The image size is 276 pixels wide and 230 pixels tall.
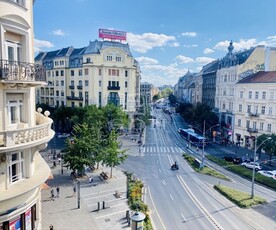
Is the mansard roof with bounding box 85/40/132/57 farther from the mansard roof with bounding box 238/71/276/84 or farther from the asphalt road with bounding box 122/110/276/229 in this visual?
the asphalt road with bounding box 122/110/276/229

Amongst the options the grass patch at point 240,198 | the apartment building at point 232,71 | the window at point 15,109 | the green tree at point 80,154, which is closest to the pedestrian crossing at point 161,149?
the apartment building at point 232,71

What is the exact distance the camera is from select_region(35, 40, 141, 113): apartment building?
63531mm

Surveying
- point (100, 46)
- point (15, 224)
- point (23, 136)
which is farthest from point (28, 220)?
point (100, 46)

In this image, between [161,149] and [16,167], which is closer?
[16,167]

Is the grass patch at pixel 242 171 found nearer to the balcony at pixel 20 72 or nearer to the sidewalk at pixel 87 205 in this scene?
the sidewalk at pixel 87 205

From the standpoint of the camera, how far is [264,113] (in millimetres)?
48906

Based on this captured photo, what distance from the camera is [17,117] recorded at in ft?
38.5

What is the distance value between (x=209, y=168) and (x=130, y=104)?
34418 mm

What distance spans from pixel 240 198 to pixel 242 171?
10.4m

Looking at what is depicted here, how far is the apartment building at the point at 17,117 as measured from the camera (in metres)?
10.3

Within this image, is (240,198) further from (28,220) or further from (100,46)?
(100,46)

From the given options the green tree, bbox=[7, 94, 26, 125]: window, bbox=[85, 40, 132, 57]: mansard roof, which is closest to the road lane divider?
the green tree

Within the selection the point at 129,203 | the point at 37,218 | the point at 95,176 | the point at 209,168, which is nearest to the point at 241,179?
the point at 209,168

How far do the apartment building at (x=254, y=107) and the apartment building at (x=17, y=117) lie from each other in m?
45.5
